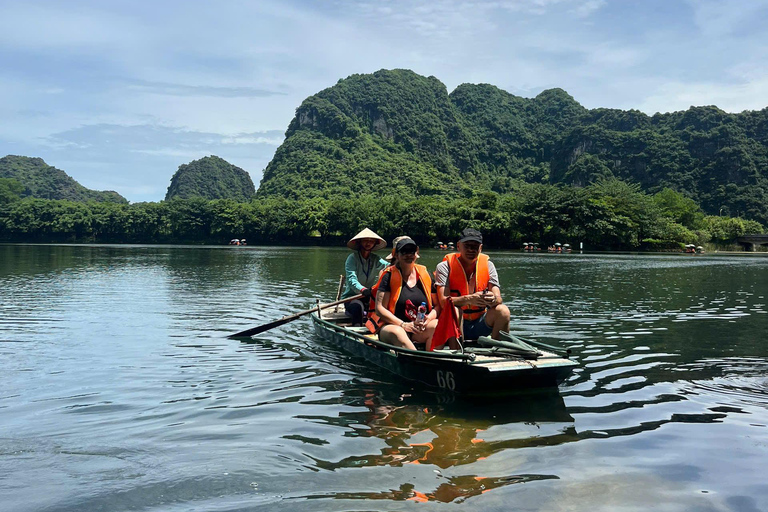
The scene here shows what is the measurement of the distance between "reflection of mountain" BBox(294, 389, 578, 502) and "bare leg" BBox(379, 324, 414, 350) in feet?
2.34

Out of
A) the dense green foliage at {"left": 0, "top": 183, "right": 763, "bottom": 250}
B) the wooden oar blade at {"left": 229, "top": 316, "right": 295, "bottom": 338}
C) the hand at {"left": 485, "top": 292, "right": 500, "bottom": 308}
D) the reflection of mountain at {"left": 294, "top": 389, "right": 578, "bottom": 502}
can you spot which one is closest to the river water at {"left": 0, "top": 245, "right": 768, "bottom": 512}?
the reflection of mountain at {"left": 294, "top": 389, "right": 578, "bottom": 502}

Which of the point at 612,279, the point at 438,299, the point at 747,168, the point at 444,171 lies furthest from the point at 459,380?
the point at 444,171

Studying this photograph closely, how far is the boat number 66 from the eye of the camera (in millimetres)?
7064

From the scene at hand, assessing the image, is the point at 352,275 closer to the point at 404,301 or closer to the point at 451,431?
the point at 404,301

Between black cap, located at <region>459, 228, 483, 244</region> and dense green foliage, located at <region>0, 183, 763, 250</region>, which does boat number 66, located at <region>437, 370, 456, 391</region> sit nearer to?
black cap, located at <region>459, 228, 483, 244</region>

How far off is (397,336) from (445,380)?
1.01m

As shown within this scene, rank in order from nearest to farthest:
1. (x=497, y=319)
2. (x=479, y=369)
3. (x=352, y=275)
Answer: (x=479, y=369), (x=497, y=319), (x=352, y=275)

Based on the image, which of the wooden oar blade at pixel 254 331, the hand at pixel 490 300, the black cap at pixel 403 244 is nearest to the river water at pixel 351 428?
the wooden oar blade at pixel 254 331

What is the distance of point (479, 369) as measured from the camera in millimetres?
6551

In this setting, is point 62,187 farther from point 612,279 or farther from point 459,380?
point 459,380

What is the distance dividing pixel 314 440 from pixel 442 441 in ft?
4.18

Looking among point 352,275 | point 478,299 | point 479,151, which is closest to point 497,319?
point 478,299

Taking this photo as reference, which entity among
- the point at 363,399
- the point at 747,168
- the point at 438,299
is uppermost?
the point at 747,168

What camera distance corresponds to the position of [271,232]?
9625 centimetres
